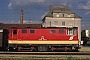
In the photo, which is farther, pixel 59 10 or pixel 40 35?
pixel 59 10

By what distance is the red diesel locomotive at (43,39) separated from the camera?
28828 millimetres

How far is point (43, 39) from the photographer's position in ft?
95.8

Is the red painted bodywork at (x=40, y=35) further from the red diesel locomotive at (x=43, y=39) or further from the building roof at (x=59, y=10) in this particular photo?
the building roof at (x=59, y=10)

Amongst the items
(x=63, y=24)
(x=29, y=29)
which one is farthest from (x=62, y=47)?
(x=63, y=24)

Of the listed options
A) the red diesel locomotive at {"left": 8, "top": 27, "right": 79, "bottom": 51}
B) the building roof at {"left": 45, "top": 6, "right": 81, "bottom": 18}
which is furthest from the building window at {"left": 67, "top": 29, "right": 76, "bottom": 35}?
the building roof at {"left": 45, "top": 6, "right": 81, "bottom": 18}

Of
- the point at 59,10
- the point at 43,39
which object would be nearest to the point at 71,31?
the point at 43,39

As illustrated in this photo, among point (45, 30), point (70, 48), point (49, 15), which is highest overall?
point (49, 15)

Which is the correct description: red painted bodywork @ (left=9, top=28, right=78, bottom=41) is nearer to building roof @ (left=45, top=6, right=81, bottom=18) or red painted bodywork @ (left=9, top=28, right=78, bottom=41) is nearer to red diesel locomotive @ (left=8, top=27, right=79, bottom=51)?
red diesel locomotive @ (left=8, top=27, right=79, bottom=51)

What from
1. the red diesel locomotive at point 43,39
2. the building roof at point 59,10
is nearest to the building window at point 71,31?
the red diesel locomotive at point 43,39

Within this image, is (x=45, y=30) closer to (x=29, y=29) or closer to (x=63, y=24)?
(x=29, y=29)

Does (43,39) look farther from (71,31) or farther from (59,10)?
(59,10)

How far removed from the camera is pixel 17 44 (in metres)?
28.9

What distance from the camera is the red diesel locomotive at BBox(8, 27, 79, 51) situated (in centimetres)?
2883

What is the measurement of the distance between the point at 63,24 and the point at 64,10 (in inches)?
262
